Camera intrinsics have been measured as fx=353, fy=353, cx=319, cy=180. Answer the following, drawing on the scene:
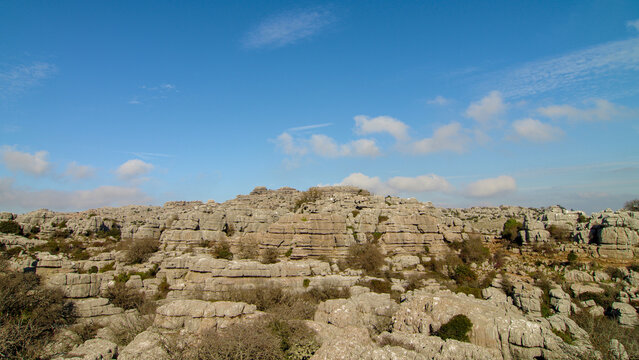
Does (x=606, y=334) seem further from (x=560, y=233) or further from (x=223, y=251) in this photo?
(x=223, y=251)

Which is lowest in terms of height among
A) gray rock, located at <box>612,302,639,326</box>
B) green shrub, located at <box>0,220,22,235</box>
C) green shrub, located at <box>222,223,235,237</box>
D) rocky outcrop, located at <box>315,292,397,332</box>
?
gray rock, located at <box>612,302,639,326</box>

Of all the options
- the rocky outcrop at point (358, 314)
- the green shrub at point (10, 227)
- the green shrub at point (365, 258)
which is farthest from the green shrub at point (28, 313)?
the green shrub at point (10, 227)

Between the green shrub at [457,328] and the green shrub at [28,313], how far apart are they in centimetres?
1292

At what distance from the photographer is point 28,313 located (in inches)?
593

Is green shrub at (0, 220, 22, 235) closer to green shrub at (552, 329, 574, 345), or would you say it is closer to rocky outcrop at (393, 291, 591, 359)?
rocky outcrop at (393, 291, 591, 359)

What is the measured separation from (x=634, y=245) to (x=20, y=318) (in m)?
37.1

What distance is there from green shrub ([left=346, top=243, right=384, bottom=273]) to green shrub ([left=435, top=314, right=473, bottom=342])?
1545 cm

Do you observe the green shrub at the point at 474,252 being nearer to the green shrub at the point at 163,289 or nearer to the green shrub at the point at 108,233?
the green shrub at the point at 163,289

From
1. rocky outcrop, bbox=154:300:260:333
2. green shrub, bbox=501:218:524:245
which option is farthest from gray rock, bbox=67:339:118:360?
green shrub, bbox=501:218:524:245

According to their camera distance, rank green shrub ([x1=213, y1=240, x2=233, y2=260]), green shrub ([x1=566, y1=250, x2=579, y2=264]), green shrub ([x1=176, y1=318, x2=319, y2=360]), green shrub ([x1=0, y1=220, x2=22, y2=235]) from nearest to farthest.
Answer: green shrub ([x1=176, y1=318, x2=319, y2=360]) → green shrub ([x1=566, y1=250, x2=579, y2=264]) → green shrub ([x1=213, y1=240, x2=233, y2=260]) → green shrub ([x1=0, y1=220, x2=22, y2=235])

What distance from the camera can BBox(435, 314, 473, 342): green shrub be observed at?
38.6ft

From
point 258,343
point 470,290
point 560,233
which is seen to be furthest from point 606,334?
point 560,233

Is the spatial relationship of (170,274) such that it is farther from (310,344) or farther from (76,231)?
(76,231)

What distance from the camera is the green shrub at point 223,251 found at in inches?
1170
